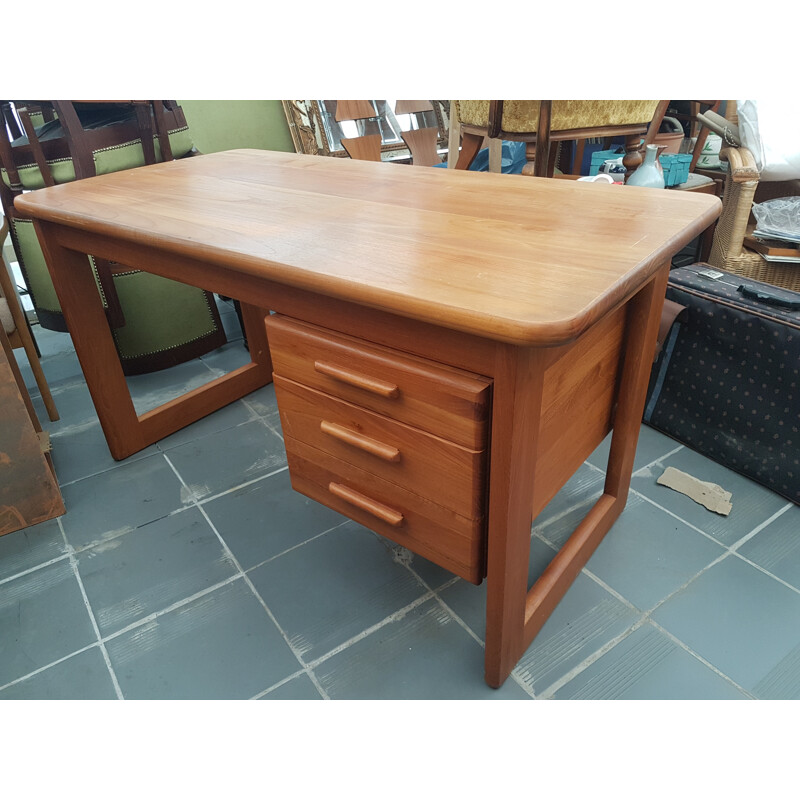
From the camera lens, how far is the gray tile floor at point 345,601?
114 cm

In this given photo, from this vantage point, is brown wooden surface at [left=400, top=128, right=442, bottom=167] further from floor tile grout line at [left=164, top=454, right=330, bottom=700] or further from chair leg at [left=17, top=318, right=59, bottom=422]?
floor tile grout line at [left=164, top=454, right=330, bottom=700]

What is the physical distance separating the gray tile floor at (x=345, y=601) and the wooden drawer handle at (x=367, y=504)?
1.07 ft

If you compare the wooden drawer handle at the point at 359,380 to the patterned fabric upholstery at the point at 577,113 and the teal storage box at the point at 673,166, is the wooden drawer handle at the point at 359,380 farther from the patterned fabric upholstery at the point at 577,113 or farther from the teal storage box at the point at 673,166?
the teal storage box at the point at 673,166

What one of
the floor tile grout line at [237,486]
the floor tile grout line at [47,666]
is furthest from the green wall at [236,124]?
the floor tile grout line at [47,666]

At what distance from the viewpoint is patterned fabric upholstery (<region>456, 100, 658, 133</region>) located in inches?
78.0

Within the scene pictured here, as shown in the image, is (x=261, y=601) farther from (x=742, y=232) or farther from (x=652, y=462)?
(x=742, y=232)

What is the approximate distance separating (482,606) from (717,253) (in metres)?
1.68

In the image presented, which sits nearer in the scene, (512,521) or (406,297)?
(406,297)

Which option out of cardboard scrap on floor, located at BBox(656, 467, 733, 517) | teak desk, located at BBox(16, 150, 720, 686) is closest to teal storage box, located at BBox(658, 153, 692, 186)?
cardboard scrap on floor, located at BBox(656, 467, 733, 517)

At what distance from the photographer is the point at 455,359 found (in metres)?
0.81

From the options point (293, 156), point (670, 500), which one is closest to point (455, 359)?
point (670, 500)

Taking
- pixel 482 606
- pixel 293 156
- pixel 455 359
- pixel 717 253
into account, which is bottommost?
pixel 482 606

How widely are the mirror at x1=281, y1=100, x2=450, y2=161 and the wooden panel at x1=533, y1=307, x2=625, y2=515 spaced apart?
8.91 feet
